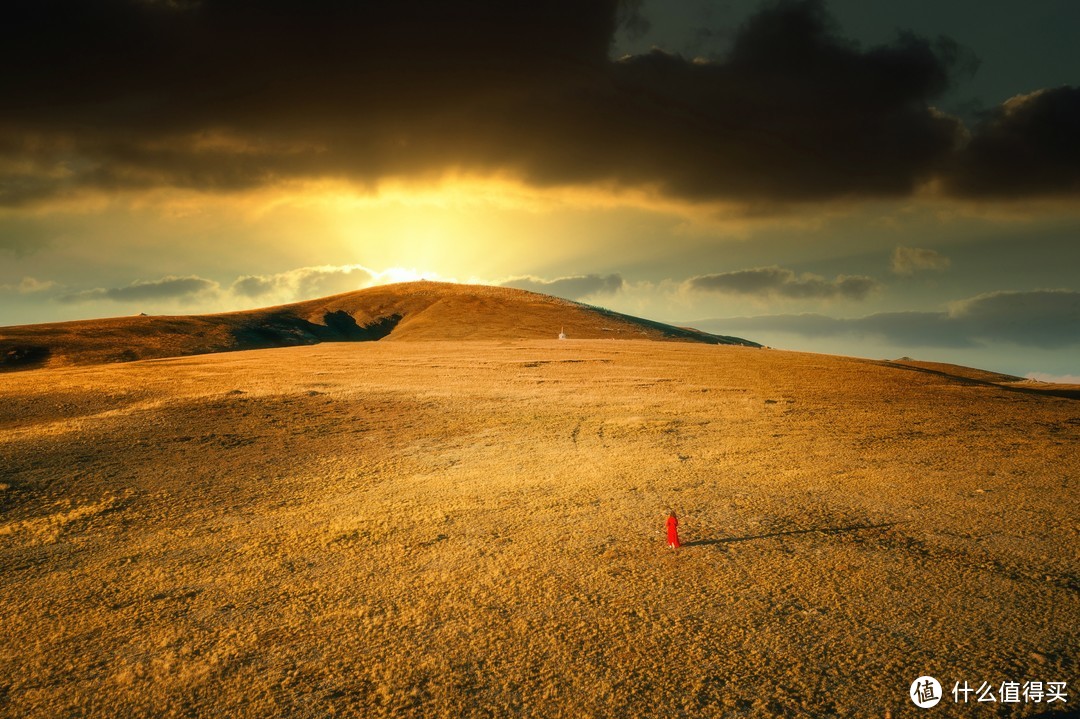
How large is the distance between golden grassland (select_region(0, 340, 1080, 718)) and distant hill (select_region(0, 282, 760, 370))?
54936 mm

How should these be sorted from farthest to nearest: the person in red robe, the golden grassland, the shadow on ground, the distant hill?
the distant hill < the shadow on ground < the person in red robe < the golden grassland

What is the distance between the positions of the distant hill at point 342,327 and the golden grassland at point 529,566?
54.9m

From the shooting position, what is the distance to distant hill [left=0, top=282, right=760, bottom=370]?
2397 inches

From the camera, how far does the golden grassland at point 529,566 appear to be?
187 inches

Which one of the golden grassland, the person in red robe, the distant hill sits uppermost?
the distant hill

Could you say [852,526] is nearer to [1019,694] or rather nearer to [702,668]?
[1019,694]

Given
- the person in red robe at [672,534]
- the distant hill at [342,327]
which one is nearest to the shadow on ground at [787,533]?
the person in red robe at [672,534]

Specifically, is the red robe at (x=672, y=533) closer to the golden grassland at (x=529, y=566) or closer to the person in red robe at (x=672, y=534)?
the person in red robe at (x=672, y=534)

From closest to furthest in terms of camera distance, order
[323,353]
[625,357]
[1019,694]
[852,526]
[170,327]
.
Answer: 1. [1019,694]
2. [852,526]
3. [625,357]
4. [323,353]
5. [170,327]

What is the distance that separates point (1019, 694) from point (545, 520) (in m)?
5.31

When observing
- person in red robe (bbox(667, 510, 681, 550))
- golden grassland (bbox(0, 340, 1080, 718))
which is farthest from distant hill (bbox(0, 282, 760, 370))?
person in red robe (bbox(667, 510, 681, 550))

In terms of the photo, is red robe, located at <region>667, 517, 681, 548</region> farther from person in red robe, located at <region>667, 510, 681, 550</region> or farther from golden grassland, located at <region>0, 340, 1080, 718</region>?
golden grassland, located at <region>0, 340, 1080, 718</region>

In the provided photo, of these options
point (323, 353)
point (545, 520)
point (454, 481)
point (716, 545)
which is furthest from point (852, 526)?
point (323, 353)

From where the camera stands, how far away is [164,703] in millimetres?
4582
